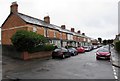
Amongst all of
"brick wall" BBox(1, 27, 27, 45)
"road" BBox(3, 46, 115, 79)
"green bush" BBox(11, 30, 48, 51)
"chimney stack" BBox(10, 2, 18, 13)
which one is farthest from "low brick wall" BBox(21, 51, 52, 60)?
"chimney stack" BBox(10, 2, 18, 13)

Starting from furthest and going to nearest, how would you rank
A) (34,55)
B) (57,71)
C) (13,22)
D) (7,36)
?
1. (7,36)
2. (13,22)
3. (34,55)
4. (57,71)

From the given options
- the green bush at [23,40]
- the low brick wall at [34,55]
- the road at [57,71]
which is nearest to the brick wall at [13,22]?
the low brick wall at [34,55]

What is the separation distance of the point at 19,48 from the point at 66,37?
3476 centimetres

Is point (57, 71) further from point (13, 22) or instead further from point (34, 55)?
point (13, 22)

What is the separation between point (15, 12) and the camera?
34938 mm

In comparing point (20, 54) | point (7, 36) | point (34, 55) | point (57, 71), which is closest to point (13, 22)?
point (7, 36)

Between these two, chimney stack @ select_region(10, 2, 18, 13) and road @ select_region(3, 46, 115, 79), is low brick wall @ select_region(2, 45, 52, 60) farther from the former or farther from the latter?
chimney stack @ select_region(10, 2, 18, 13)

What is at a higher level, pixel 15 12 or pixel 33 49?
pixel 15 12

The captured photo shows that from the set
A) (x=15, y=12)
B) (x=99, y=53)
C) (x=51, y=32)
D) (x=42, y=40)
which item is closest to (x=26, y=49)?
(x=42, y=40)

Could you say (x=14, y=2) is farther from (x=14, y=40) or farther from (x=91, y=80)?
(x=91, y=80)

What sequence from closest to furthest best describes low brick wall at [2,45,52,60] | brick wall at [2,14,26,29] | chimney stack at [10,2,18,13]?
1. low brick wall at [2,45,52,60]
2. brick wall at [2,14,26,29]
3. chimney stack at [10,2,18,13]

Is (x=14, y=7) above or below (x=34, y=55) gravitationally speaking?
above

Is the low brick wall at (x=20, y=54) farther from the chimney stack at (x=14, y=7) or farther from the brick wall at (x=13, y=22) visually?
the chimney stack at (x=14, y=7)

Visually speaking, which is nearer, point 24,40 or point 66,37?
point 24,40
